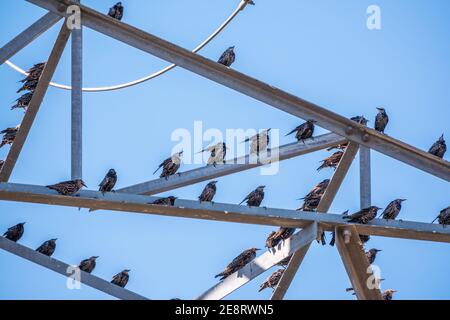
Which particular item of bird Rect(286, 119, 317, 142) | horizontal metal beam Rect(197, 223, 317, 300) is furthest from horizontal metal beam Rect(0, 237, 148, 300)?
bird Rect(286, 119, 317, 142)

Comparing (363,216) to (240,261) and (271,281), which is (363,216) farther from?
(271,281)

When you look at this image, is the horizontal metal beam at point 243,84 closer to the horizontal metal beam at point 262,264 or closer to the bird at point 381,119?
the horizontal metal beam at point 262,264

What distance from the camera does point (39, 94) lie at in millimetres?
13078

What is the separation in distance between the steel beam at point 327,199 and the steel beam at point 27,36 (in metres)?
3.41

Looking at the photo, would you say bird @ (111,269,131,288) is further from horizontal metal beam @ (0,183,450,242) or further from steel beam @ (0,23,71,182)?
horizontal metal beam @ (0,183,450,242)

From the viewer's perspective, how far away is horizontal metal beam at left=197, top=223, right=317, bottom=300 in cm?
1262

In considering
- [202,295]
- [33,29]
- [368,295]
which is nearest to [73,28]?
[33,29]

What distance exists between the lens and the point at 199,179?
43.5ft

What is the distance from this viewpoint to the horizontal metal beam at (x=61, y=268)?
13.1m

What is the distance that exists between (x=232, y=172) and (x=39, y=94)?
2.22m

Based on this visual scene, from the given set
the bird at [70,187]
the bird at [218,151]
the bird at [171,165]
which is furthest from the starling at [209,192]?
the bird at [70,187]

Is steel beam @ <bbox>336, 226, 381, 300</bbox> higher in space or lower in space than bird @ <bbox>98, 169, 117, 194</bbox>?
lower

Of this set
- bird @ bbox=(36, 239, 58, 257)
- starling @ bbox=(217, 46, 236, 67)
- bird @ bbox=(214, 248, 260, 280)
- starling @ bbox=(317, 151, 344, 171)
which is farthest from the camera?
starling @ bbox=(217, 46, 236, 67)

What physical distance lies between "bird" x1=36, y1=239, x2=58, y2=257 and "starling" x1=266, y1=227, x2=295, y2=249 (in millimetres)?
2827
